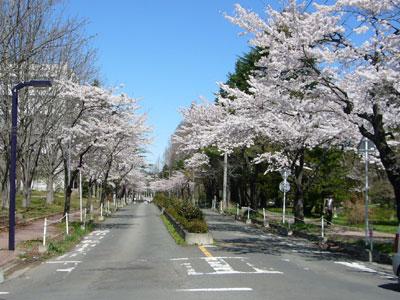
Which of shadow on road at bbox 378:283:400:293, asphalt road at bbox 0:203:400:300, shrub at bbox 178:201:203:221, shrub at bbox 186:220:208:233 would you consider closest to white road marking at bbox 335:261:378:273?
asphalt road at bbox 0:203:400:300

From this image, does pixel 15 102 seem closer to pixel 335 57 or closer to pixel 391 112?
pixel 335 57

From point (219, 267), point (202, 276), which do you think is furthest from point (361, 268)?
point (202, 276)

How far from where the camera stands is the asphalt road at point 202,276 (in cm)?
976

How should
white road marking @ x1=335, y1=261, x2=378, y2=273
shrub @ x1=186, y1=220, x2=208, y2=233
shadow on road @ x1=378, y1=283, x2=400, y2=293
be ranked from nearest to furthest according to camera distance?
shadow on road @ x1=378, y1=283, x2=400, y2=293
white road marking @ x1=335, y1=261, x2=378, y2=273
shrub @ x1=186, y1=220, x2=208, y2=233

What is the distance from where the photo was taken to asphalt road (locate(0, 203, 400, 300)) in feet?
32.0

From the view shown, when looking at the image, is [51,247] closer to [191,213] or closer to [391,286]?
[191,213]

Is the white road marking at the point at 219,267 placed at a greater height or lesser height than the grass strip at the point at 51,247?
greater

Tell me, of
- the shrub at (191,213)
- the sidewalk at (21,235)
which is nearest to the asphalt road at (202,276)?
the sidewalk at (21,235)

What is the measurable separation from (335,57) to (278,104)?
3514 millimetres

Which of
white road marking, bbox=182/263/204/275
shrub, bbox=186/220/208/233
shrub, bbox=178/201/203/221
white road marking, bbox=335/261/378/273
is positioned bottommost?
white road marking, bbox=335/261/378/273

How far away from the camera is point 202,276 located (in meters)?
11.8

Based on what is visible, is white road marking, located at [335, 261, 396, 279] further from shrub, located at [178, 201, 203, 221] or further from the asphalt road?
shrub, located at [178, 201, 203, 221]

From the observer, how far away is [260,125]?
24.5 metres

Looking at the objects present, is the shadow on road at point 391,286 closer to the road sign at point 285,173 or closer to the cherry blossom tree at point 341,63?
the cherry blossom tree at point 341,63
